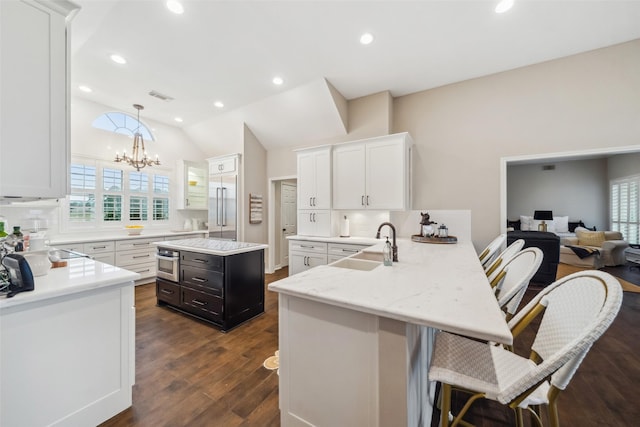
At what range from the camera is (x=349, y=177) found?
12.9 ft

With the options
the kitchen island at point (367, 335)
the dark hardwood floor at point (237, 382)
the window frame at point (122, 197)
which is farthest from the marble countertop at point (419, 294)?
the window frame at point (122, 197)

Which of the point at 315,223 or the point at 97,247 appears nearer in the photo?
the point at 97,247

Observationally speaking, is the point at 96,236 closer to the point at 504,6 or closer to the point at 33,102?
the point at 33,102

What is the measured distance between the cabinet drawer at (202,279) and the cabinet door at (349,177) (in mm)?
2164

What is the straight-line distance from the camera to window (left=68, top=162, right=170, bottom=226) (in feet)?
13.7

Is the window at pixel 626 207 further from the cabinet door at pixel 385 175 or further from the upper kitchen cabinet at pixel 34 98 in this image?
the upper kitchen cabinet at pixel 34 98

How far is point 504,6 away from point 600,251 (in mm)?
5711

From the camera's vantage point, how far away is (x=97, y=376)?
Answer: 1485 mm

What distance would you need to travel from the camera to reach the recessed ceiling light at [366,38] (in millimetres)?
2641

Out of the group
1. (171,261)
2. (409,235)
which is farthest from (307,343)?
(409,235)

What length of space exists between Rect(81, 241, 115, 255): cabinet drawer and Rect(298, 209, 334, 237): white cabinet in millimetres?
3194

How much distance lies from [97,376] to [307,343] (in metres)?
1.41

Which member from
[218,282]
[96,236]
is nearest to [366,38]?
[218,282]

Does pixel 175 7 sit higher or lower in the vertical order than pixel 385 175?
higher
